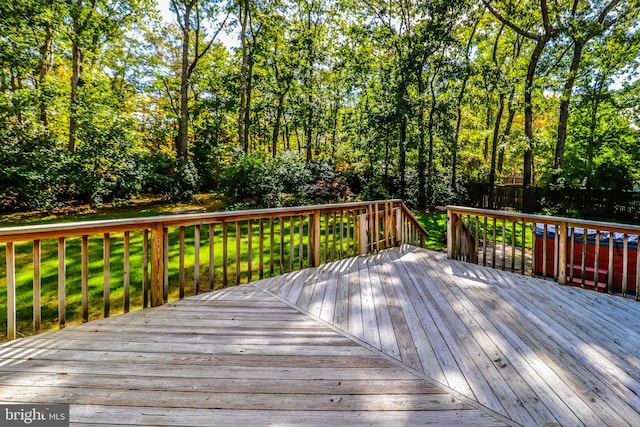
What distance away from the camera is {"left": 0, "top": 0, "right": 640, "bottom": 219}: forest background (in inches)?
353

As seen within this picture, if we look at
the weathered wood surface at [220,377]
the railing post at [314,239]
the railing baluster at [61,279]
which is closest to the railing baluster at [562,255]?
the weathered wood surface at [220,377]

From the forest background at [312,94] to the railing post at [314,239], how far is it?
4.62 metres

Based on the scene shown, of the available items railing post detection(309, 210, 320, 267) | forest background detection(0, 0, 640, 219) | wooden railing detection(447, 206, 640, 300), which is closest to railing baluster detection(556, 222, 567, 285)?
wooden railing detection(447, 206, 640, 300)

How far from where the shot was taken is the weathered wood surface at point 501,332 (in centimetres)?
156

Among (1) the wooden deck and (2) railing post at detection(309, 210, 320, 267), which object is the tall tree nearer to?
(2) railing post at detection(309, 210, 320, 267)

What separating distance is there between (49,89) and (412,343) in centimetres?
1226

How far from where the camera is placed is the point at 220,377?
1728mm

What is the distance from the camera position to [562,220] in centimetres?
342

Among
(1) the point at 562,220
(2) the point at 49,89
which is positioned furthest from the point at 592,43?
(2) the point at 49,89

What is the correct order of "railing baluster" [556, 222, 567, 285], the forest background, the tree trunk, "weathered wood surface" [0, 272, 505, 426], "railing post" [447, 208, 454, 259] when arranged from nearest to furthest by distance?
"weathered wood surface" [0, 272, 505, 426] → "railing baluster" [556, 222, 567, 285] → "railing post" [447, 208, 454, 259] → the forest background → the tree trunk

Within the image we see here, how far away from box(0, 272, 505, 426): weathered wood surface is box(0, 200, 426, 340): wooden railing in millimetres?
423

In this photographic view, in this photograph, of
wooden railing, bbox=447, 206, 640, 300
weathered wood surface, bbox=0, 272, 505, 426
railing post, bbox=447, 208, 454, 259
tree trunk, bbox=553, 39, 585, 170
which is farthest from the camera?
tree trunk, bbox=553, 39, 585, 170

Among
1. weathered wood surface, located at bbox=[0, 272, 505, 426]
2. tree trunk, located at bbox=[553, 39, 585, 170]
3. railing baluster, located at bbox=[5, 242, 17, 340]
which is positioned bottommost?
weathered wood surface, located at bbox=[0, 272, 505, 426]

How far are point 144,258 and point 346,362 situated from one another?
1984 millimetres
